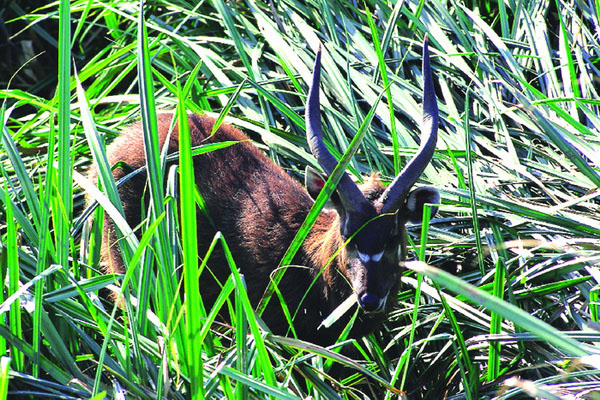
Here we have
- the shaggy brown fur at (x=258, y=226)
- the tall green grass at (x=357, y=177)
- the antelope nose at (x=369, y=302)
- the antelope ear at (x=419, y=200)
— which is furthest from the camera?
Result: the shaggy brown fur at (x=258, y=226)

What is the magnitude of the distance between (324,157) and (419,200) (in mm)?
550

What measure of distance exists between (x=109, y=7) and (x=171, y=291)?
10.4 ft

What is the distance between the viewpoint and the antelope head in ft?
11.2

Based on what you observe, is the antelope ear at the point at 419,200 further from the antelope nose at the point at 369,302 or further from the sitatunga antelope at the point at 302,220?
the antelope nose at the point at 369,302

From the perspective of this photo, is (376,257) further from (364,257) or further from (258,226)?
(258,226)

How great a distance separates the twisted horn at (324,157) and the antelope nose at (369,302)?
41 centimetres

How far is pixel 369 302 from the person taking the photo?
11.0 ft

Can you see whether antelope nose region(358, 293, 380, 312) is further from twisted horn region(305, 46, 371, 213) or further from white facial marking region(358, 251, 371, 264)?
twisted horn region(305, 46, 371, 213)

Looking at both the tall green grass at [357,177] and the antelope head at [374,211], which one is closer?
the tall green grass at [357,177]

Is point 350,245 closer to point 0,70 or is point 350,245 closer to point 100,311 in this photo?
point 100,311

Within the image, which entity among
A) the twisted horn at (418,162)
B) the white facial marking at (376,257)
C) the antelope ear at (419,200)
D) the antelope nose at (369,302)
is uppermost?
the twisted horn at (418,162)

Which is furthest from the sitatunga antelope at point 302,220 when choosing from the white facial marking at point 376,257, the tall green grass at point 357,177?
the tall green grass at point 357,177

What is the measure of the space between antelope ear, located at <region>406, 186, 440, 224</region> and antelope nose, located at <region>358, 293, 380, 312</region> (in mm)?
524

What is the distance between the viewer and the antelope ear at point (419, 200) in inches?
140
